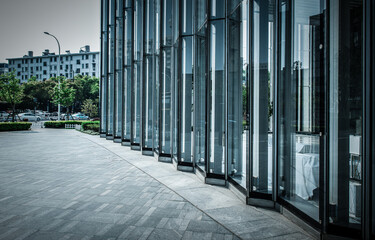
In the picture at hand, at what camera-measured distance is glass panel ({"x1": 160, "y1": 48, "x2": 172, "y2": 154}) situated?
35.9 feet

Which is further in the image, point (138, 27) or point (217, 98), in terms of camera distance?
point (138, 27)

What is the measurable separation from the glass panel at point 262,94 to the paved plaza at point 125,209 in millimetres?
778

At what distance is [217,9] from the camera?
728cm

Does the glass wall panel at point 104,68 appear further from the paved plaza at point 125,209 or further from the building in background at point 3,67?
the building in background at point 3,67

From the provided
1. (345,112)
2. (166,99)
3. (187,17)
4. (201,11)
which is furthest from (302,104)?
(166,99)

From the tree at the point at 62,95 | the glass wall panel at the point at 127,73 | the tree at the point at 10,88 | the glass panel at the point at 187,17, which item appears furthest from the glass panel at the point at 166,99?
the tree at the point at 10,88

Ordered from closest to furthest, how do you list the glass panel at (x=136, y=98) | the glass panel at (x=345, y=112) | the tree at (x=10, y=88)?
1. the glass panel at (x=345, y=112)
2. the glass panel at (x=136, y=98)
3. the tree at (x=10, y=88)

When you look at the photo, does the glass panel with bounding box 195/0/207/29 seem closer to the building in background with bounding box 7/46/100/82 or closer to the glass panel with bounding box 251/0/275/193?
the glass panel with bounding box 251/0/275/193

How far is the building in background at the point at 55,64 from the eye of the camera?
98375 millimetres

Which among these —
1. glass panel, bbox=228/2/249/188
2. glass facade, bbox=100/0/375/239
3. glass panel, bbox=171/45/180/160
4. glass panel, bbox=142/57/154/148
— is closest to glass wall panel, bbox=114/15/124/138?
glass panel, bbox=142/57/154/148

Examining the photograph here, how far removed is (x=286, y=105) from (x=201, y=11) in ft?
16.0

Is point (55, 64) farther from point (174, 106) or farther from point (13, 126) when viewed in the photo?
point (174, 106)

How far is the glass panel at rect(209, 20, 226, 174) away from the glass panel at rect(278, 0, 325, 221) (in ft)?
7.51

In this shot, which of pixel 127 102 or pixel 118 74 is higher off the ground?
pixel 118 74
